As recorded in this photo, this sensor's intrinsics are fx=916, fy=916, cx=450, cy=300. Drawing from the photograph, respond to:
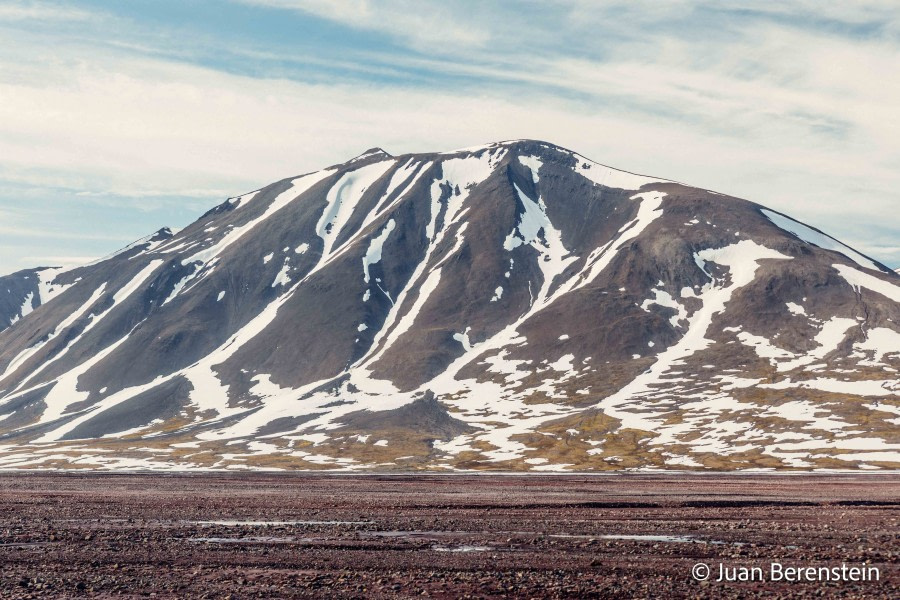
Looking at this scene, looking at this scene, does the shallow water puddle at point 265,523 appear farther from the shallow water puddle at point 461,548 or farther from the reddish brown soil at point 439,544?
the shallow water puddle at point 461,548

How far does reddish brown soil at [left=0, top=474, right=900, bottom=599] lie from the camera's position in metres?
33.0

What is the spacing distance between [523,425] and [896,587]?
6393 inches

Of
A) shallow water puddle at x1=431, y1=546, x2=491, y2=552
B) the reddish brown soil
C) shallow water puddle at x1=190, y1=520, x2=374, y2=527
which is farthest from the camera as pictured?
shallow water puddle at x1=190, y1=520, x2=374, y2=527

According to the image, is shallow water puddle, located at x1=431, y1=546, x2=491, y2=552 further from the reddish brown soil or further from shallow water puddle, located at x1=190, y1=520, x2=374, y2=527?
shallow water puddle, located at x1=190, y1=520, x2=374, y2=527

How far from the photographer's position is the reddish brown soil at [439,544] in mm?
33000

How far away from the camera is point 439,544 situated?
4409cm

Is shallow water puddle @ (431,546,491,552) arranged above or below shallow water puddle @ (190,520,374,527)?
above

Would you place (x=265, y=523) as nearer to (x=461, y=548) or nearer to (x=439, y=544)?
(x=439, y=544)

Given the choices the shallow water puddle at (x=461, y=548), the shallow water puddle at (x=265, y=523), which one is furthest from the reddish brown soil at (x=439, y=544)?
the shallow water puddle at (x=265, y=523)

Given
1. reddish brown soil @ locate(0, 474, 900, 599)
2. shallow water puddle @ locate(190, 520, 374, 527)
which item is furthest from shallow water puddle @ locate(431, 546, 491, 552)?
shallow water puddle @ locate(190, 520, 374, 527)

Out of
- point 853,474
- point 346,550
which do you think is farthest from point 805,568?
point 853,474

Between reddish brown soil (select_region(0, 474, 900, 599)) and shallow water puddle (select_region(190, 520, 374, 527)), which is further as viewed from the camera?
shallow water puddle (select_region(190, 520, 374, 527))

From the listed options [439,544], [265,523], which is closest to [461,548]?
[439,544]

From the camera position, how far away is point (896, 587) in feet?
104
